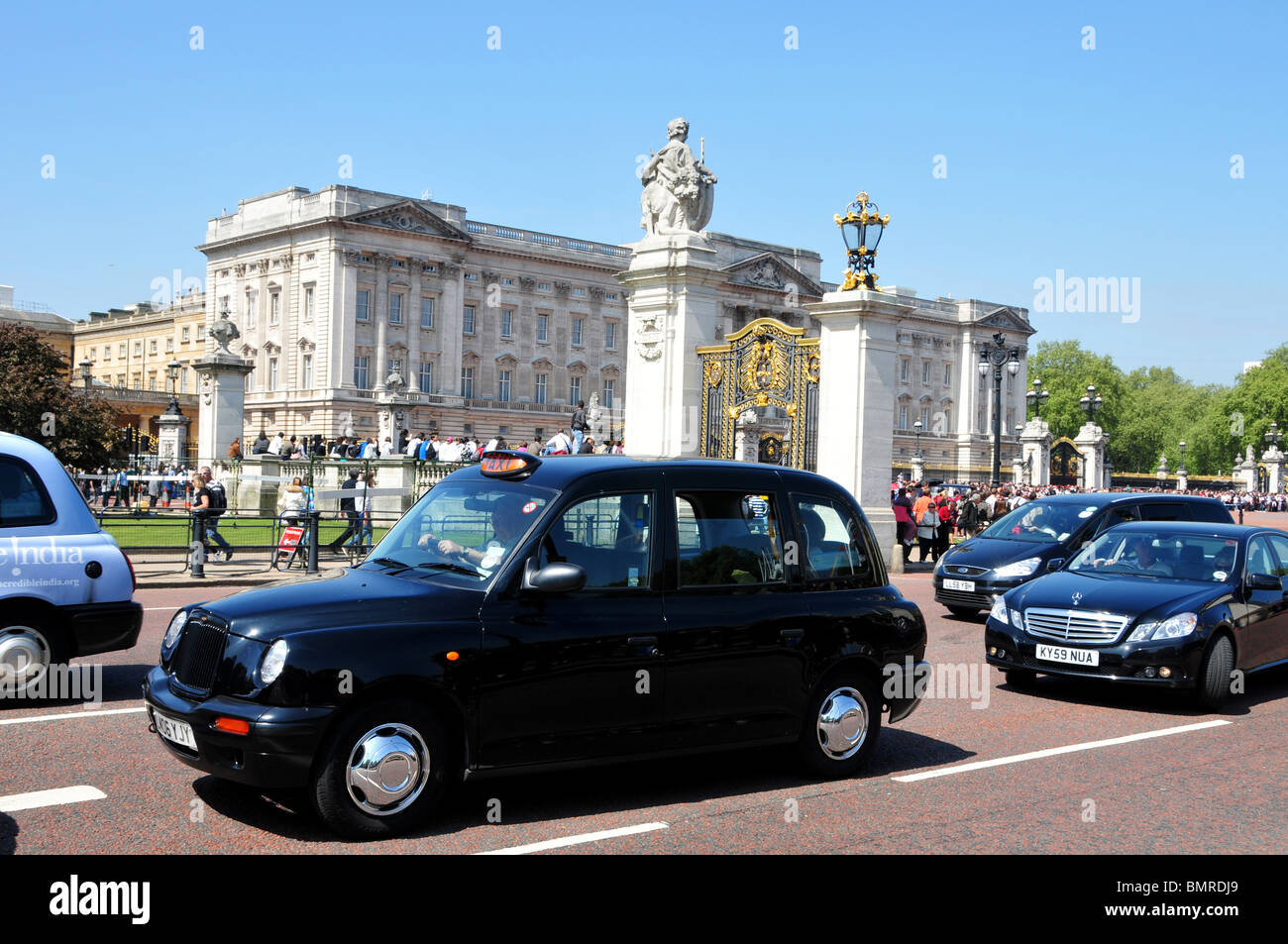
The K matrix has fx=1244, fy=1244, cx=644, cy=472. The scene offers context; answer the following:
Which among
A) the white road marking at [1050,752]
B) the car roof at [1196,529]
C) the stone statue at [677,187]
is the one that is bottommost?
the white road marking at [1050,752]

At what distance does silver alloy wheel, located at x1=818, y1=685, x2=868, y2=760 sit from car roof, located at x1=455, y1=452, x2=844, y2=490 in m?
1.32

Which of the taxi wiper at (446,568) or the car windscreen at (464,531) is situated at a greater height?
the car windscreen at (464,531)

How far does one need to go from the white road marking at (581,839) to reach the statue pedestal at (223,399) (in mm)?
27902

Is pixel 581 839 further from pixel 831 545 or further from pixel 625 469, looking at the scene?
pixel 831 545

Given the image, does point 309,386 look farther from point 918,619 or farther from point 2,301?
point 918,619

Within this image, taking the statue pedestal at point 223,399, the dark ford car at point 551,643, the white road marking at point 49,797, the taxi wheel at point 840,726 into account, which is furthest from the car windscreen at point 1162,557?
the statue pedestal at point 223,399

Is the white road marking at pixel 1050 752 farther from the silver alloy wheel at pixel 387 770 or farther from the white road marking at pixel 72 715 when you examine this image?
the white road marking at pixel 72 715

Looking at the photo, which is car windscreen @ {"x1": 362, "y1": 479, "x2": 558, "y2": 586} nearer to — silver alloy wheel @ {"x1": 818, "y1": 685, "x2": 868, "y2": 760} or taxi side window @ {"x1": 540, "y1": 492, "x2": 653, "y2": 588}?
taxi side window @ {"x1": 540, "y1": 492, "x2": 653, "y2": 588}

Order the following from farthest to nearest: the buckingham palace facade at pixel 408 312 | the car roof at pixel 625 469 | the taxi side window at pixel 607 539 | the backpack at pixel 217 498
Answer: the buckingham palace facade at pixel 408 312 < the backpack at pixel 217 498 < the car roof at pixel 625 469 < the taxi side window at pixel 607 539

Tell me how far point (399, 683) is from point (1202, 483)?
8297 cm

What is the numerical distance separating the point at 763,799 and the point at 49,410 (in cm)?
4675

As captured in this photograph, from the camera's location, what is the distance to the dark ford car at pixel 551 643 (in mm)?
5867

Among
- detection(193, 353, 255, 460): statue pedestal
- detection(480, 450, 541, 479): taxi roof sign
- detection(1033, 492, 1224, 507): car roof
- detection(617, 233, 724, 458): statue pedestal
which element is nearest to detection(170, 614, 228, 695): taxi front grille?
detection(480, 450, 541, 479): taxi roof sign
